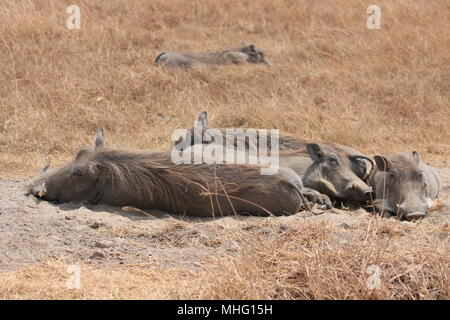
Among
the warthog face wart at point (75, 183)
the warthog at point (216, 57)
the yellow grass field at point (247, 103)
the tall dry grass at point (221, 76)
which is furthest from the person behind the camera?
the warthog at point (216, 57)

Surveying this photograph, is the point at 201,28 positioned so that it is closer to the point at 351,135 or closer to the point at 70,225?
the point at 351,135

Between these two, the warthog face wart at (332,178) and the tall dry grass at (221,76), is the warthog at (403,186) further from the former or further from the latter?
the tall dry grass at (221,76)

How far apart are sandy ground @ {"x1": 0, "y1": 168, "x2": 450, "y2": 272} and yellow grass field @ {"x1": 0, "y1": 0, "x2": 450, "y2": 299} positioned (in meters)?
0.05

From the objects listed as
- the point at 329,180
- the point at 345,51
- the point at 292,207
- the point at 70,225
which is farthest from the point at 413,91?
the point at 70,225

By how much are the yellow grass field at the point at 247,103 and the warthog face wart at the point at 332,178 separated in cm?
60

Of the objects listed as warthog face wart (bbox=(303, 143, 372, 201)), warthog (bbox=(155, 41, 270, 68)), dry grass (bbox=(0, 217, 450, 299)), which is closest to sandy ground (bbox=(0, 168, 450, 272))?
dry grass (bbox=(0, 217, 450, 299))

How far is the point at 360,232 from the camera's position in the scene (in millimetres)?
4742

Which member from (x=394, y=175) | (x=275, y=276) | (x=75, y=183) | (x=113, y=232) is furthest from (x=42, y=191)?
(x=394, y=175)

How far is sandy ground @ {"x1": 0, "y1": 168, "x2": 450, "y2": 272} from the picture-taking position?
14.9 feet

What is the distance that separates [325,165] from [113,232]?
77.2 inches

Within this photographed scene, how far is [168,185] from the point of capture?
5.65 metres

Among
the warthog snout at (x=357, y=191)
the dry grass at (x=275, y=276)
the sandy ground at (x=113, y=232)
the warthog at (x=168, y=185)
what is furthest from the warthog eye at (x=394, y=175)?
the dry grass at (x=275, y=276)

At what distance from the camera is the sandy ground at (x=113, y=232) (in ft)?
14.9

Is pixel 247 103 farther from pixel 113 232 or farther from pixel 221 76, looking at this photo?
pixel 113 232
